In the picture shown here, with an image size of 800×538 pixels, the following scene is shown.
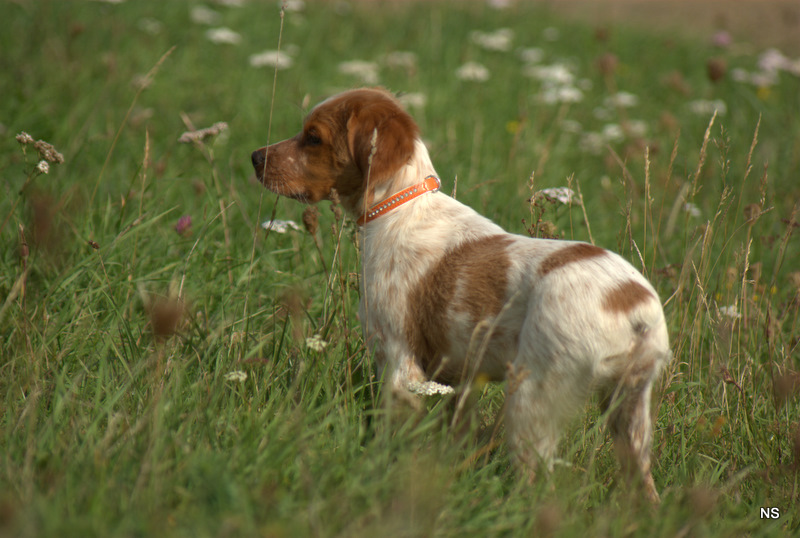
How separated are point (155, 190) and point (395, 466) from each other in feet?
8.56

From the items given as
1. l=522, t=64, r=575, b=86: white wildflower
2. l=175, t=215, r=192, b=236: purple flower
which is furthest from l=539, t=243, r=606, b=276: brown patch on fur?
l=522, t=64, r=575, b=86: white wildflower

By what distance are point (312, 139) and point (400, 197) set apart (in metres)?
0.46

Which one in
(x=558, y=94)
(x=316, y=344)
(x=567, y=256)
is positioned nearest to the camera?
(x=567, y=256)

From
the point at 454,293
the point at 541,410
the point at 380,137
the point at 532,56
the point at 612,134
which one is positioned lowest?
the point at 612,134

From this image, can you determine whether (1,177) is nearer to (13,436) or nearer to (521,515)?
(13,436)

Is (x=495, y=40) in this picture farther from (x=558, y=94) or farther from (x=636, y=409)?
(x=636, y=409)

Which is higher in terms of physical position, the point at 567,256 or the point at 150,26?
the point at 567,256

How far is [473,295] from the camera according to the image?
253 cm

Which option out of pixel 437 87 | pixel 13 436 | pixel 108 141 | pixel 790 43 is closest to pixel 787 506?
pixel 13 436

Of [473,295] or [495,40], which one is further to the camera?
[495,40]

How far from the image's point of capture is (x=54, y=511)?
1.71 meters

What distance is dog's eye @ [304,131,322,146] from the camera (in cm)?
289

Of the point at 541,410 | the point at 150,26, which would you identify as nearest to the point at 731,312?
the point at 541,410

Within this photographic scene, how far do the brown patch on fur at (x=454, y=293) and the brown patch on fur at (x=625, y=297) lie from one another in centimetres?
37
